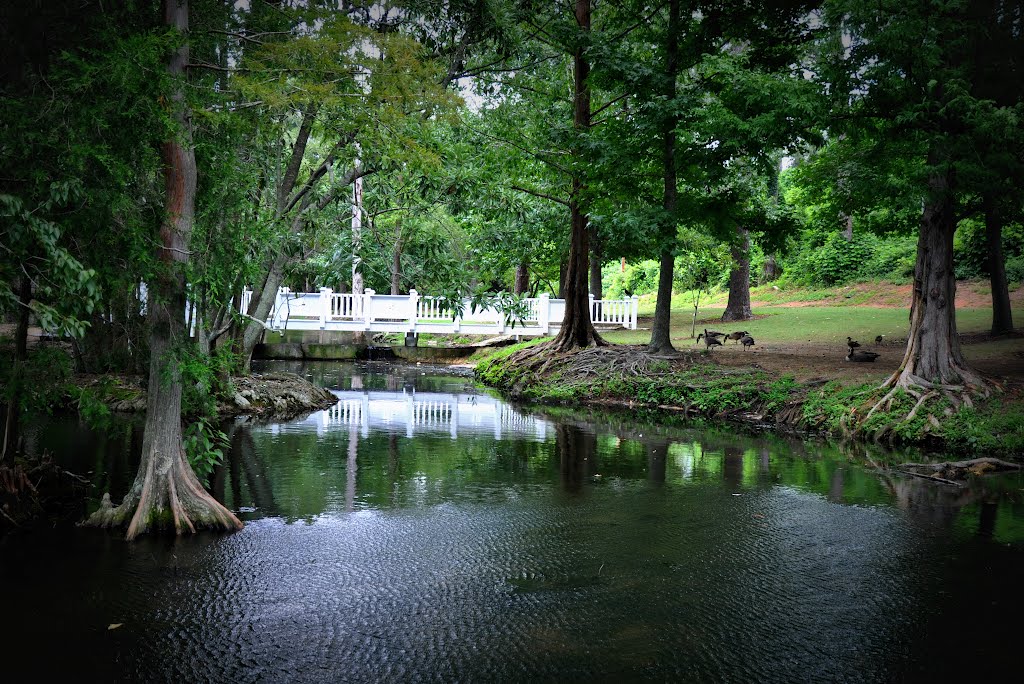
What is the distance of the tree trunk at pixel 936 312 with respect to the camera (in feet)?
41.2

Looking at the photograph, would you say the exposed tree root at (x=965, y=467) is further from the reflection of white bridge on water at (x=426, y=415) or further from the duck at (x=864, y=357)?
the reflection of white bridge on water at (x=426, y=415)

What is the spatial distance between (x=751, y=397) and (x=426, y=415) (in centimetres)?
633

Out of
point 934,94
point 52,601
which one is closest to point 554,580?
point 52,601

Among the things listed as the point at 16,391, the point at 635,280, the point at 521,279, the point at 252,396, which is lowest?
the point at 252,396

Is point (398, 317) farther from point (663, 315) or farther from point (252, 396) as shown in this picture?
point (252, 396)

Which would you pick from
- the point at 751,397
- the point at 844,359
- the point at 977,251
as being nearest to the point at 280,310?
the point at 751,397

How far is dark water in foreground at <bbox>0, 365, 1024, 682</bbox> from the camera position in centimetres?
490

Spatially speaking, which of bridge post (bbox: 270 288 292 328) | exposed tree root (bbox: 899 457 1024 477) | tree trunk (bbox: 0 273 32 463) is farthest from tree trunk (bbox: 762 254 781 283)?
tree trunk (bbox: 0 273 32 463)

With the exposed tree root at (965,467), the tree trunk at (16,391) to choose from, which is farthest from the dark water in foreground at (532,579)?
the tree trunk at (16,391)

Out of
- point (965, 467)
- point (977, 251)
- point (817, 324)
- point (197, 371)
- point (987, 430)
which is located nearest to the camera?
point (197, 371)

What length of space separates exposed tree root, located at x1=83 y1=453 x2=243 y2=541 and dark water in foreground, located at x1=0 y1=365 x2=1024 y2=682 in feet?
0.53

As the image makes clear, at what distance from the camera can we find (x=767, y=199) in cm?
3466

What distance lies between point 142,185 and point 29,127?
3.71 feet

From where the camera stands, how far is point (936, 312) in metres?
12.8
